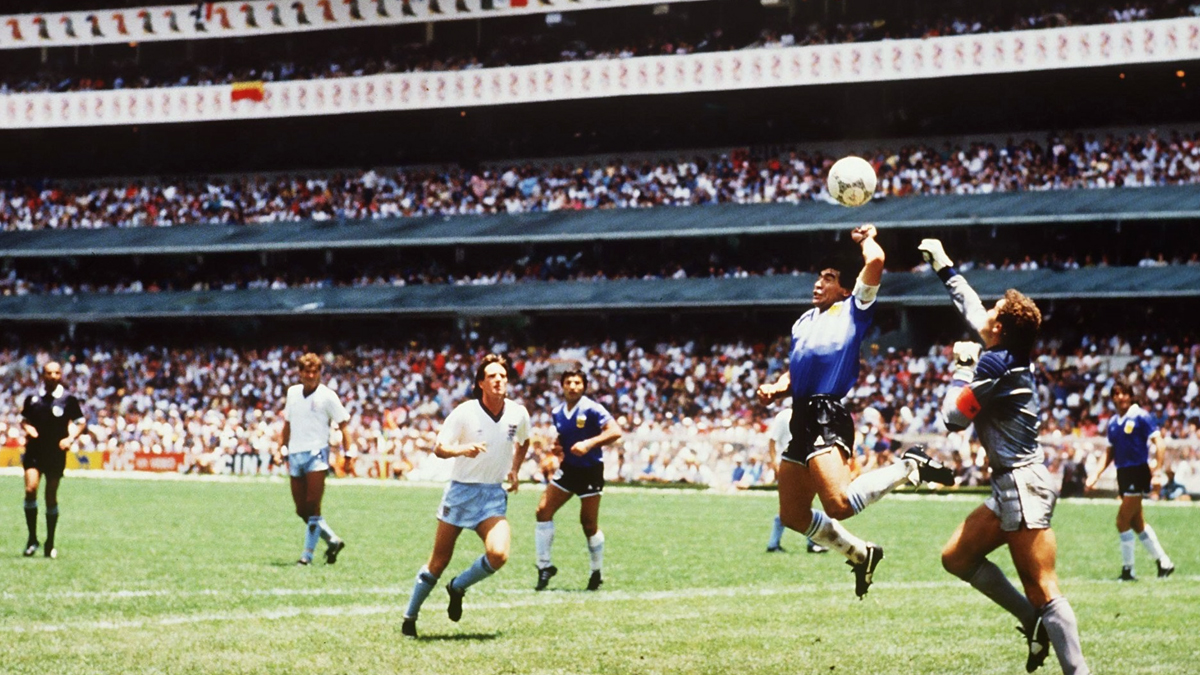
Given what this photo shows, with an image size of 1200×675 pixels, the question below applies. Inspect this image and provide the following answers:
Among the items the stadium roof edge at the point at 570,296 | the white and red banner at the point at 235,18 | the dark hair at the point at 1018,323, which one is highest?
the white and red banner at the point at 235,18

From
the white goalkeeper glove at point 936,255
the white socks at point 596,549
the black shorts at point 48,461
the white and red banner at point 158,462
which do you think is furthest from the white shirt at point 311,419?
the white and red banner at point 158,462

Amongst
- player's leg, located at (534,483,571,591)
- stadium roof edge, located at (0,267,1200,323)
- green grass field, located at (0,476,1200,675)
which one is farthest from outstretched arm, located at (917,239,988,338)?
stadium roof edge, located at (0,267,1200,323)

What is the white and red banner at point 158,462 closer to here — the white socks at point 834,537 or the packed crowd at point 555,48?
the packed crowd at point 555,48

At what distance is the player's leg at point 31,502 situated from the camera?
17547 millimetres

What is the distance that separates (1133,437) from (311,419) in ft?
30.8

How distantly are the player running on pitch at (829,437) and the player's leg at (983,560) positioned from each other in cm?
126

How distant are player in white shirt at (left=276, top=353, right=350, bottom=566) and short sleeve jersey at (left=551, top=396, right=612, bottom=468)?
290 centimetres

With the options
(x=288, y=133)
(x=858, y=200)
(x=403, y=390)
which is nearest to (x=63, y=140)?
(x=288, y=133)

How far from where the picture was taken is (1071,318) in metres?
45.0

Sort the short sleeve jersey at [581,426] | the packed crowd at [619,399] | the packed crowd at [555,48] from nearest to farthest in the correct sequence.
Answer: the short sleeve jersey at [581,426], the packed crowd at [619,399], the packed crowd at [555,48]

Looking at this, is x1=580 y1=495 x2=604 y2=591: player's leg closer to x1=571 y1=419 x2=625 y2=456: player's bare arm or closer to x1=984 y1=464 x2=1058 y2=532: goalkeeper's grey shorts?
x1=571 y1=419 x2=625 y2=456: player's bare arm

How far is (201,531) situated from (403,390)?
2583 cm

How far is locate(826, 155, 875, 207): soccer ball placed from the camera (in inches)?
430

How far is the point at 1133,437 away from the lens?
683 inches
